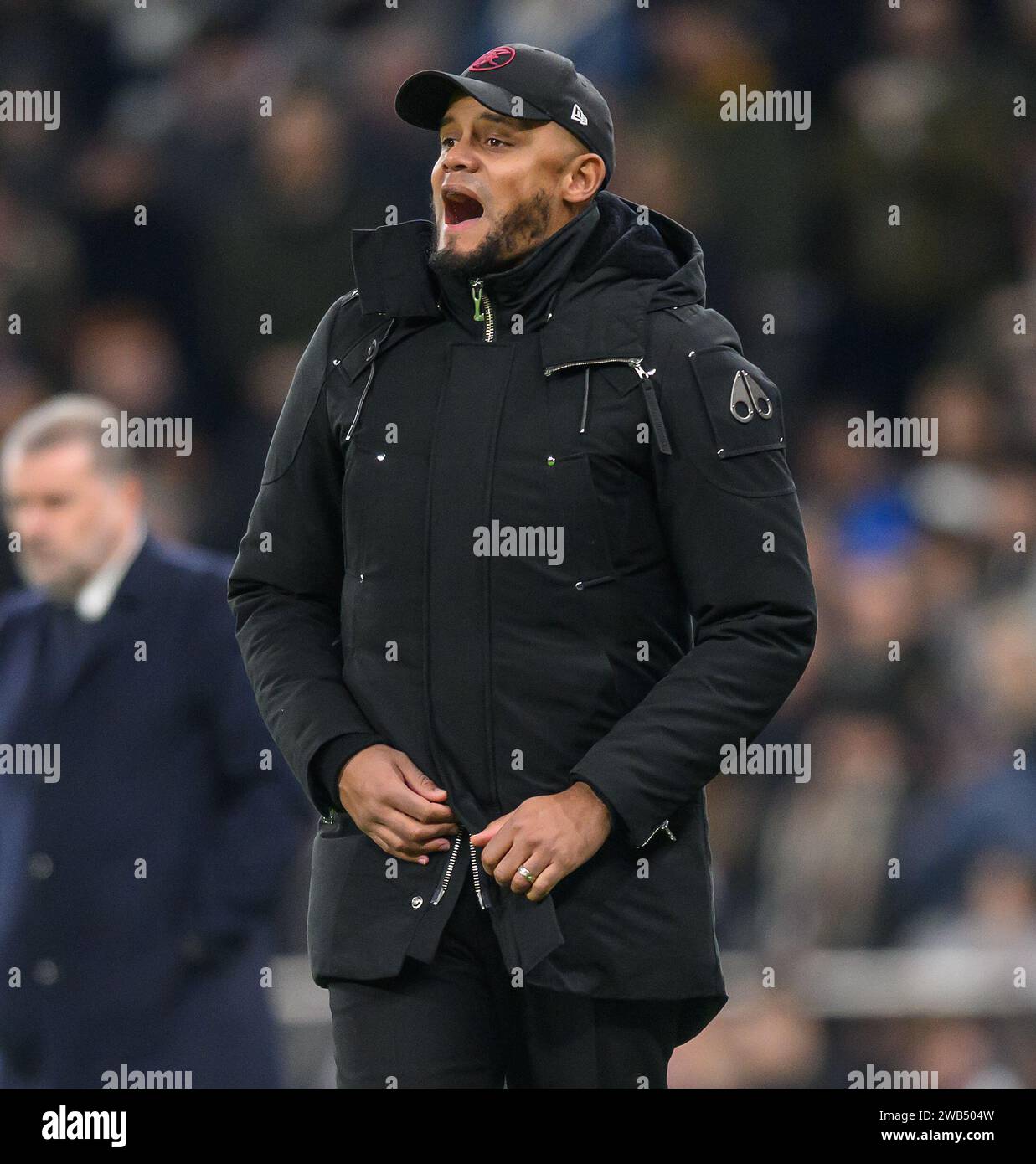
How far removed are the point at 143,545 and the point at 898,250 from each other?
2.90 m

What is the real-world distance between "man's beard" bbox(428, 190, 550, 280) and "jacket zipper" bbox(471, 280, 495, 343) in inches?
0.6

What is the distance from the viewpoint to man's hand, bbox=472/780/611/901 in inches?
94.3

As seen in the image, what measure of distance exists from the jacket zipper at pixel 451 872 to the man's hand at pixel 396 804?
0.05ft

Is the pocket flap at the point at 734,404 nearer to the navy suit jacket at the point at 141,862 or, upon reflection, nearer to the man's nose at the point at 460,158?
the man's nose at the point at 460,158

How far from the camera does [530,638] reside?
2496mm

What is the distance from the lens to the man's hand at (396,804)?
244 cm

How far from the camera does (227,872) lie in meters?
4.21
